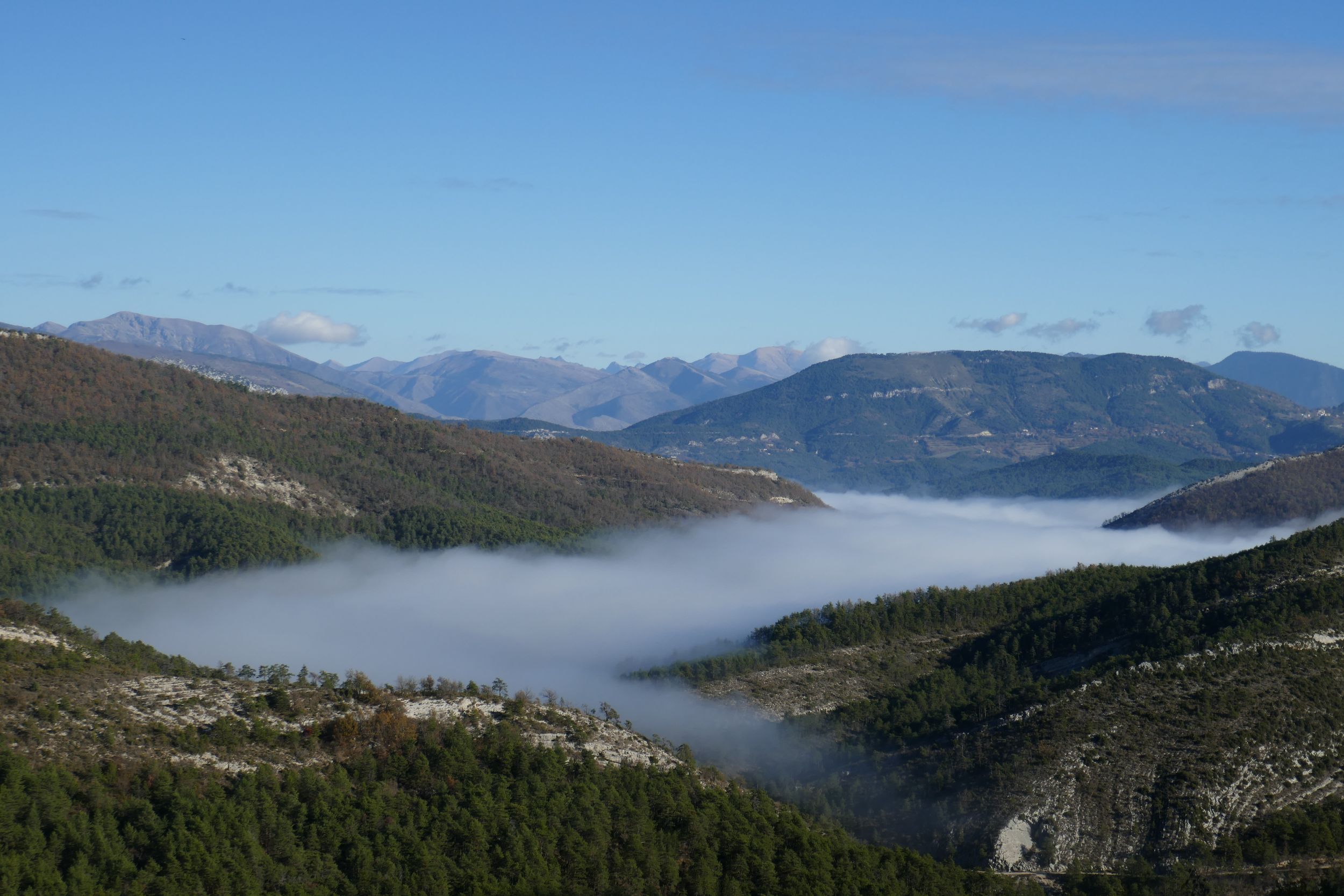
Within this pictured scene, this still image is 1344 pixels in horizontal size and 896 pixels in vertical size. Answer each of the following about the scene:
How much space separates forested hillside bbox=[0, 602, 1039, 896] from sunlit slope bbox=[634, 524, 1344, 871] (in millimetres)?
11119

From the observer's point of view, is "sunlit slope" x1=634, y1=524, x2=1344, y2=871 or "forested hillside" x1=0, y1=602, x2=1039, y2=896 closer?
"forested hillside" x1=0, y1=602, x2=1039, y2=896

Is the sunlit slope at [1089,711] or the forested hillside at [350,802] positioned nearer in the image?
the forested hillside at [350,802]

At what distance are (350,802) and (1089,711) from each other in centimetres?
6094

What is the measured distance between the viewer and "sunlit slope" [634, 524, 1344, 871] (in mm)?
94938

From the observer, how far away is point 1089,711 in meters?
108

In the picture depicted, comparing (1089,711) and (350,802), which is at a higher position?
(1089,711)

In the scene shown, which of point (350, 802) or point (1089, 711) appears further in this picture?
point (1089, 711)

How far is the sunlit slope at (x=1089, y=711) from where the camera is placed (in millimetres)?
94938

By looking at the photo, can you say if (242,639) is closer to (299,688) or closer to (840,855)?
(299,688)

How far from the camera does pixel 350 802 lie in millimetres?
75625

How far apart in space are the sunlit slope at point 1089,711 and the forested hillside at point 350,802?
11.1m

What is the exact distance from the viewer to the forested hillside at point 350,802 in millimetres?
66875

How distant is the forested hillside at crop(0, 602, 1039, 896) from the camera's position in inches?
2633

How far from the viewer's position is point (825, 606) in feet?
579
